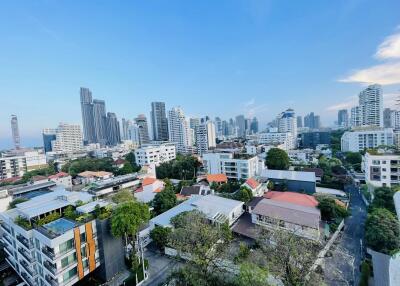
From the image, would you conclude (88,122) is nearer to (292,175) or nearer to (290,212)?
(292,175)

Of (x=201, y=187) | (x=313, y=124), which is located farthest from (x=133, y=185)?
(x=313, y=124)

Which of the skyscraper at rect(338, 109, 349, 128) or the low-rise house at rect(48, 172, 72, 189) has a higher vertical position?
the skyscraper at rect(338, 109, 349, 128)

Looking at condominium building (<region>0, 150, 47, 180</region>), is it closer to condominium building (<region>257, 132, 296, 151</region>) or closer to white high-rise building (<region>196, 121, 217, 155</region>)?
white high-rise building (<region>196, 121, 217, 155</region>)

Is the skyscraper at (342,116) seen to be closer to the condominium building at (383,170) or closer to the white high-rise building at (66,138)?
the condominium building at (383,170)

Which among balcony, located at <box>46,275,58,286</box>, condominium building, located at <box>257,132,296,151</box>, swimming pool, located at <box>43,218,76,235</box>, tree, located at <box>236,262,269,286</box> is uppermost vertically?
condominium building, located at <box>257,132,296,151</box>

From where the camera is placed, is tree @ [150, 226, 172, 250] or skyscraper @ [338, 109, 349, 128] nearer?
tree @ [150, 226, 172, 250]

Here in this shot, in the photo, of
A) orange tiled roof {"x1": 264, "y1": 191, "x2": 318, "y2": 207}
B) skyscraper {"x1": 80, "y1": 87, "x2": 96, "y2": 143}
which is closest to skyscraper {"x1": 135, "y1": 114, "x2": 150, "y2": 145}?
skyscraper {"x1": 80, "y1": 87, "x2": 96, "y2": 143}

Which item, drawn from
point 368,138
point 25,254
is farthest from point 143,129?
point 25,254
